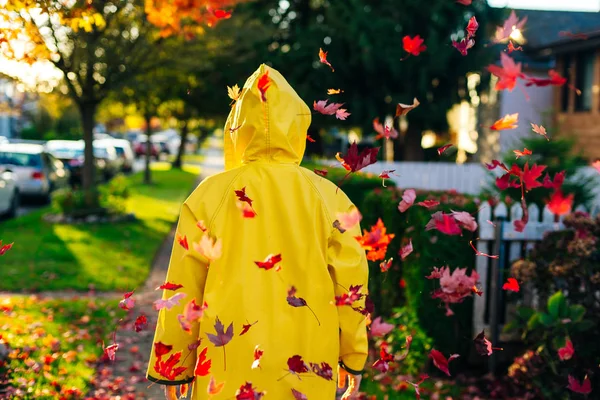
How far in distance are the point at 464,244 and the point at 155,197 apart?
1717 cm

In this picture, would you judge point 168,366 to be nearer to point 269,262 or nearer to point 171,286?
point 171,286

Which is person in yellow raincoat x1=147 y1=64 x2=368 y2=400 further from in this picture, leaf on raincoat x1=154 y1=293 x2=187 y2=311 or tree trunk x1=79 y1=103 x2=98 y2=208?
tree trunk x1=79 y1=103 x2=98 y2=208

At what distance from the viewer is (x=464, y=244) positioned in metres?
5.46

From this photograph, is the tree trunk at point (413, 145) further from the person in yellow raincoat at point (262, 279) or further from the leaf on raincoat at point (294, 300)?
the leaf on raincoat at point (294, 300)

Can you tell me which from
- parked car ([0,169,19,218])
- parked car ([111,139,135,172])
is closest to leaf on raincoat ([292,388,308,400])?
parked car ([0,169,19,218])

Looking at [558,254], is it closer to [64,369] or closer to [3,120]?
[64,369]

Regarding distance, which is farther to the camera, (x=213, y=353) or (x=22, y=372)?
(x=22, y=372)

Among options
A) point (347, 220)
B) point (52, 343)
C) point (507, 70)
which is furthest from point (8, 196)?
point (507, 70)

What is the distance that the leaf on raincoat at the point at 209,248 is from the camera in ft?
8.61

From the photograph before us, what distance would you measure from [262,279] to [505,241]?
3363 millimetres

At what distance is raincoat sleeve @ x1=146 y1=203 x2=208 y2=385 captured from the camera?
8.98 feet

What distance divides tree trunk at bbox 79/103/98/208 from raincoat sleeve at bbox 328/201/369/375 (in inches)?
494

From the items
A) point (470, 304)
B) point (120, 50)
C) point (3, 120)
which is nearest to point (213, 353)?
point (470, 304)

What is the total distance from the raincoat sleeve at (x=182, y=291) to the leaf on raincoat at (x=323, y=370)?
0.48 meters
